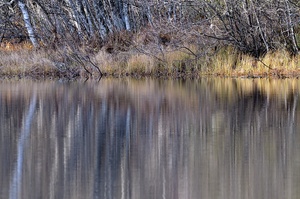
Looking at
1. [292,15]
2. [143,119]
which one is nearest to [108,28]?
[292,15]

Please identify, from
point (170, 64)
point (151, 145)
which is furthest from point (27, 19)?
point (151, 145)

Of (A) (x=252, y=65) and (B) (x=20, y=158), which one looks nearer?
(B) (x=20, y=158)

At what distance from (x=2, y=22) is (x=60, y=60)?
5.88 m

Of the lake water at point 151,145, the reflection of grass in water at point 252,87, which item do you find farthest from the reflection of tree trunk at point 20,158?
the reflection of grass in water at point 252,87

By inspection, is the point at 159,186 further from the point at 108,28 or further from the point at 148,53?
the point at 108,28

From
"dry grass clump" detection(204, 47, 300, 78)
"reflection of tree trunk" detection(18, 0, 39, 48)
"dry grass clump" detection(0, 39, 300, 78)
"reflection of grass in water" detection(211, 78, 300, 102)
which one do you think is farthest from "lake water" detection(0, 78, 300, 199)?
"reflection of tree trunk" detection(18, 0, 39, 48)

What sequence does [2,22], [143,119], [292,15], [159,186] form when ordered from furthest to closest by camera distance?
1. [2,22]
2. [292,15]
3. [143,119]
4. [159,186]

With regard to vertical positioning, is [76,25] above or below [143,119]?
above

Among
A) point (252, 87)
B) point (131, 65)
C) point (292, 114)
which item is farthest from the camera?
point (131, 65)

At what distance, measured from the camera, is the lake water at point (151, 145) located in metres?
8.01

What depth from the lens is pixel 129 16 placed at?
106 feet

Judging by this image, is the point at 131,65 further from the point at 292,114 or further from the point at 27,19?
the point at 292,114

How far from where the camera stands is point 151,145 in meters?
10.7

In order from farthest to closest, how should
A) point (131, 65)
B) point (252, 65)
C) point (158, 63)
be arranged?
1. point (131, 65)
2. point (158, 63)
3. point (252, 65)
